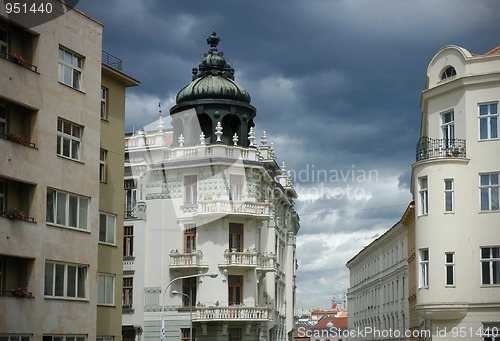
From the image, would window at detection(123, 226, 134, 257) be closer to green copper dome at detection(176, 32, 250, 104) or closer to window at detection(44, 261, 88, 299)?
green copper dome at detection(176, 32, 250, 104)

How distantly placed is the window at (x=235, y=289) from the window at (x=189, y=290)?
217 cm

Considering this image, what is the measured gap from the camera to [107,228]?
34344 millimetres

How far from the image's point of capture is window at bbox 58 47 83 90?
31.1 m

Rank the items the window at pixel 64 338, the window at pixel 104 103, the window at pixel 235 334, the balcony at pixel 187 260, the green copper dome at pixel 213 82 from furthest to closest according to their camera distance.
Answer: the green copper dome at pixel 213 82 < the window at pixel 235 334 < the balcony at pixel 187 260 < the window at pixel 104 103 < the window at pixel 64 338

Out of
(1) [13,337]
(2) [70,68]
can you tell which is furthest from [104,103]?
A: (1) [13,337]

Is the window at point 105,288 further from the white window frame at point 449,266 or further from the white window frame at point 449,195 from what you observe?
the white window frame at point 449,195

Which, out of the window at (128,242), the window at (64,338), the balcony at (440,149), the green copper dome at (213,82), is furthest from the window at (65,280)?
the green copper dome at (213,82)

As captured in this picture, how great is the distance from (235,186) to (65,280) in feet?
81.0

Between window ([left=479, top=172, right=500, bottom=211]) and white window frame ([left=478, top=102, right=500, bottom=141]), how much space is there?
155cm

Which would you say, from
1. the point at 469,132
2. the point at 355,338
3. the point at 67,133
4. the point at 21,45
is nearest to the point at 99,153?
the point at 67,133

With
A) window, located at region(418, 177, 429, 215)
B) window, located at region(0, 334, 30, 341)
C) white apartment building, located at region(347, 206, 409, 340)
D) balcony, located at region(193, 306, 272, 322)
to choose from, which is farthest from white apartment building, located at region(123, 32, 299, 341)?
window, located at region(0, 334, 30, 341)

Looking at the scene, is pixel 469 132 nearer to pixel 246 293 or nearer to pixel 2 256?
pixel 2 256

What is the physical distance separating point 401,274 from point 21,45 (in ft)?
148

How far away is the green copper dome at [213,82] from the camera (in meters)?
57.9
